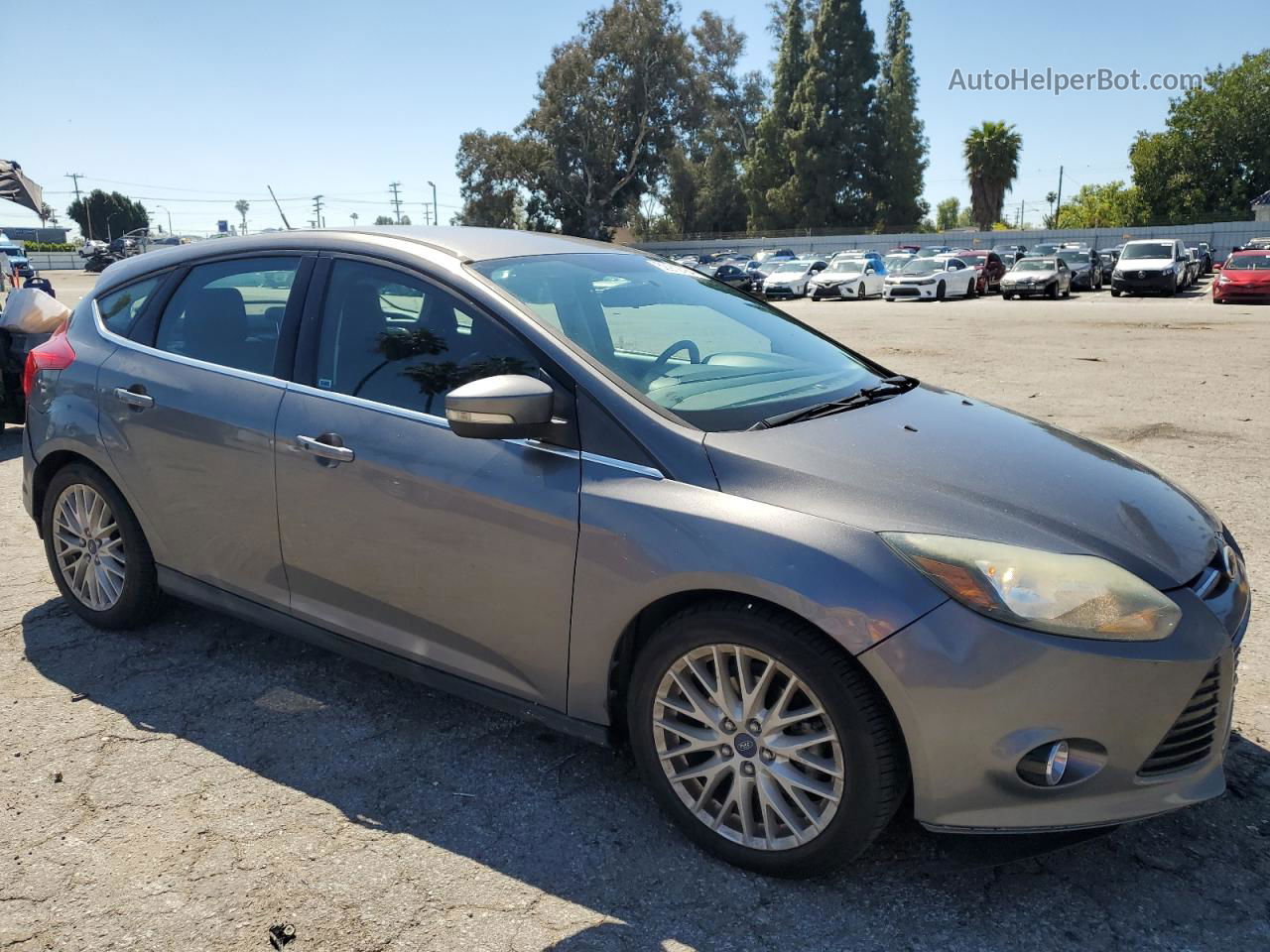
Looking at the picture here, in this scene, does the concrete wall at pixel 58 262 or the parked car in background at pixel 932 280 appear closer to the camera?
the parked car in background at pixel 932 280

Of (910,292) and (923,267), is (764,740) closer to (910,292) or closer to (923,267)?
(910,292)

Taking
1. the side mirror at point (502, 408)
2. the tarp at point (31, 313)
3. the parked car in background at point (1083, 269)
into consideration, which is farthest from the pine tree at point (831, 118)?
the side mirror at point (502, 408)

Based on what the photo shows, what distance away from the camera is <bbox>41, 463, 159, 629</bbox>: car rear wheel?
13.0 ft

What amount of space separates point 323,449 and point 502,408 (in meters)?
0.81

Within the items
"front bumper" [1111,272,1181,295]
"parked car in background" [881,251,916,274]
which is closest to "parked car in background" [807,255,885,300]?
"parked car in background" [881,251,916,274]

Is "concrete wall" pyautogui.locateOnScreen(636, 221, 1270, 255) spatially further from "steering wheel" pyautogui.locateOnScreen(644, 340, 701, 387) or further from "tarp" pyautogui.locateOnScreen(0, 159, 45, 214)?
"steering wheel" pyautogui.locateOnScreen(644, 340, 701, 387)

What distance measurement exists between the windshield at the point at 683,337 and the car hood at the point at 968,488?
20 cm

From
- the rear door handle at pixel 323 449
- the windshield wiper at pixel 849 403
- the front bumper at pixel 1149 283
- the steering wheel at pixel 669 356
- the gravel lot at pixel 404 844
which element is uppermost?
the steering wheel at pixel 669 356

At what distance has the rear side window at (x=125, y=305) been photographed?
4016 millimetres

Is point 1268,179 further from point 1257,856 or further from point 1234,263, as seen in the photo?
point 1257,856

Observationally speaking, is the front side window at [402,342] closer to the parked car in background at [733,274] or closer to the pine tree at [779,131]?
the parked car in background at [733,274]

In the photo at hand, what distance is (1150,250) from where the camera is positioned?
31.6m

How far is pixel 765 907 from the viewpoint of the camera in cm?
248

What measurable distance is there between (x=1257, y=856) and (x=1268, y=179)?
225ft
